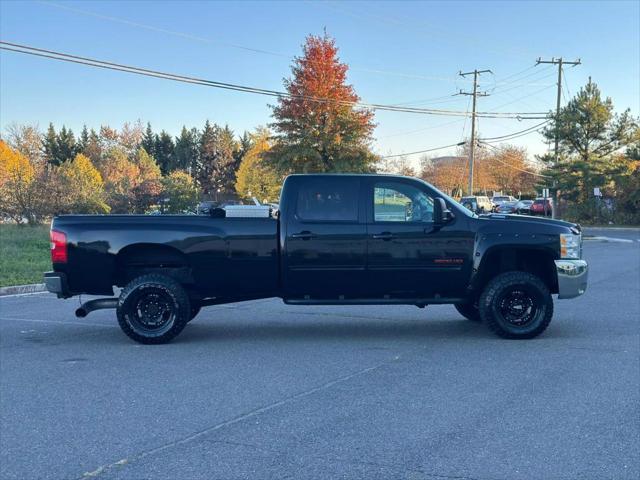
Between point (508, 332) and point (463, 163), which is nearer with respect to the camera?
point (508, 332)

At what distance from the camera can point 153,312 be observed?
827cm

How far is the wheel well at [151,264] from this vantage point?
8.42 m

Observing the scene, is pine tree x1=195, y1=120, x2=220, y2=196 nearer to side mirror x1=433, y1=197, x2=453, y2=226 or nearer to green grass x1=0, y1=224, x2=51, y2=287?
green grass x1=0, y1=224, x2=51, y2=287

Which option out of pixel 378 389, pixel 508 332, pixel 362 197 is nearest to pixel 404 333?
pixel 508 332

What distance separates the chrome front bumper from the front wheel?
212 millimetres

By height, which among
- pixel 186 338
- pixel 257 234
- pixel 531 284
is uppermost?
pixel 257 234

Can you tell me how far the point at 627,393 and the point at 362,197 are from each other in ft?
12.5

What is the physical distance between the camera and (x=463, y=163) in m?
85.2

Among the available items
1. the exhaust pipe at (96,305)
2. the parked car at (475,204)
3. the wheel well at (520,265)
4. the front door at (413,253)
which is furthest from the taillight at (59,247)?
the parked car at (475,204)

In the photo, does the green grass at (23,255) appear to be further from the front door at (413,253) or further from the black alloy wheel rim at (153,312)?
the front door at (413,253)

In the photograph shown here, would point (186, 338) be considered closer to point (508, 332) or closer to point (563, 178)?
point (508, 332)

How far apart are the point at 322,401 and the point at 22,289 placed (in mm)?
9290

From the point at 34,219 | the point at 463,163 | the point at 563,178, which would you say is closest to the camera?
the point at 34,219

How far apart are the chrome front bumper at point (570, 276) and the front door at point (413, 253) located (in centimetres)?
119
